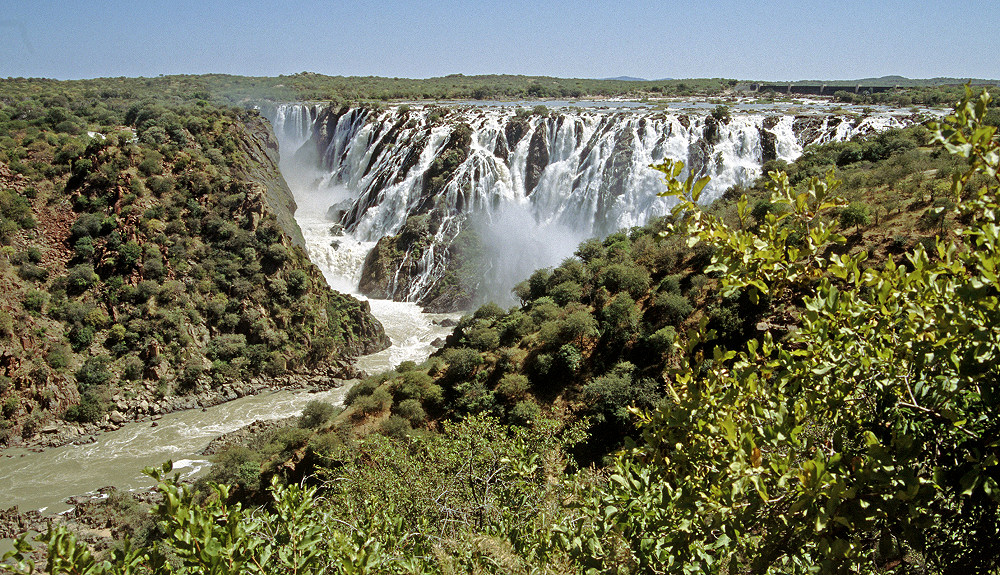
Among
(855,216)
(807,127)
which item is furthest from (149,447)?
(807,127)

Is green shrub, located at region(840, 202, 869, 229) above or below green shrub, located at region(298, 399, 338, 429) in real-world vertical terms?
above

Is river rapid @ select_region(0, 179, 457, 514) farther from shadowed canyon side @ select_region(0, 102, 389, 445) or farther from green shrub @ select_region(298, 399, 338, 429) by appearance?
green shrub @ select_region(298, 399, 338, 429)

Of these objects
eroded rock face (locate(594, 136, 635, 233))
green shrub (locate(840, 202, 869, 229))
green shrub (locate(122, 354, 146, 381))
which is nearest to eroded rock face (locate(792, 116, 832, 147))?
eroded rock face (locate(594, 136, 635, 233))

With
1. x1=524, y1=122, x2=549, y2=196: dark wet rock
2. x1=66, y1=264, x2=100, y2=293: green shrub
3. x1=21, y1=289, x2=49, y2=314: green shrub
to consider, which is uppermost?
x1=524, y1=122, x2=549, y2=196: dark wet rock

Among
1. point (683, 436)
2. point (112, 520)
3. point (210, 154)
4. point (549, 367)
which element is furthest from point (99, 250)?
point (683, 436)

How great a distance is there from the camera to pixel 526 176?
36.4m

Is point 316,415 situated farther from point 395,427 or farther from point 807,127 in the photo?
point 807,127

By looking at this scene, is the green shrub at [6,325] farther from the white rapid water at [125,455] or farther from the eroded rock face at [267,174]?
the eroded rock face at [267,174]

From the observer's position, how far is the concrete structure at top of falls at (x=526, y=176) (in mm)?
31109

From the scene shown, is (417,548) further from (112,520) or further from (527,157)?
(527,157)

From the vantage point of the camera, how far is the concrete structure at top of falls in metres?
31.1

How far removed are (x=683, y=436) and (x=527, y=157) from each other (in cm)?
3494

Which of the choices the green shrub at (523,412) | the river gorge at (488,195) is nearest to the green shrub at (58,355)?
the river gorge at (488,195)

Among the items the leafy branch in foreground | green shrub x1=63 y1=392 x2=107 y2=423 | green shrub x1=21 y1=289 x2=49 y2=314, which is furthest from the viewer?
green shrub x1=21 y1=289 x2=49 y2=314
